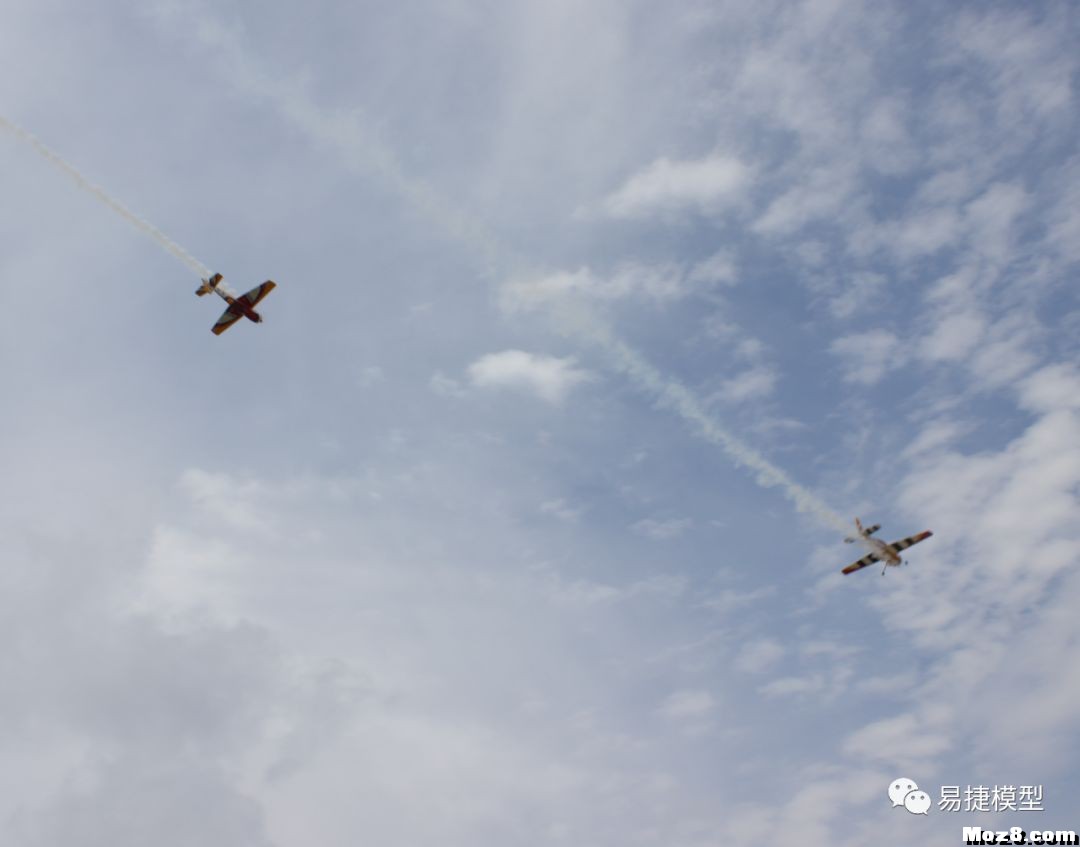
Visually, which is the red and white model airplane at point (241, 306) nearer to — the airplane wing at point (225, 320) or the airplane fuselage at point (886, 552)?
the airplane wing at point (225, 320)

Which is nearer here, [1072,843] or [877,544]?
[1072,843]

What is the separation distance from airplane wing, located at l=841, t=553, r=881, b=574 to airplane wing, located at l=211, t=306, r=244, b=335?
103789 millimetres

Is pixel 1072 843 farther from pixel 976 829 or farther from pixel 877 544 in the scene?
pixel 877 544

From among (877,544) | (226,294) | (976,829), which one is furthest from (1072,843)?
(226,294)

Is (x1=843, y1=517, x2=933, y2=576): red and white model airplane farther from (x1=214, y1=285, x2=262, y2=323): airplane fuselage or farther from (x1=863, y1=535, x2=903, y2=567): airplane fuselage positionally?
(x1=214, y1=285, x2=262, y2=323): airplane fuselage

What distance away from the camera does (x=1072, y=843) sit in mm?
100312

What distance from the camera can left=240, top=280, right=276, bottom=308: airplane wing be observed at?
103m

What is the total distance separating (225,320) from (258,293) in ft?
21.7

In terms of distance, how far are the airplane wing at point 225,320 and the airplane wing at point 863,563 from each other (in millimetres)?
103789

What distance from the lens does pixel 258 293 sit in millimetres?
103625

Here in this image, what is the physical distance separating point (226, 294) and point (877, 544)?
104 m

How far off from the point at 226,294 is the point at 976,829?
420 ft

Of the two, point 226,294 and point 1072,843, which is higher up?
point 226,294

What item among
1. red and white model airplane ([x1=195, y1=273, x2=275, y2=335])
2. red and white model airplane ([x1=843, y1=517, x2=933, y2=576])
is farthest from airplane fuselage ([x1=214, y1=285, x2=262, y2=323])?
red and white model airplane ([x1=843, y1=517, x2=933, y2=576])
